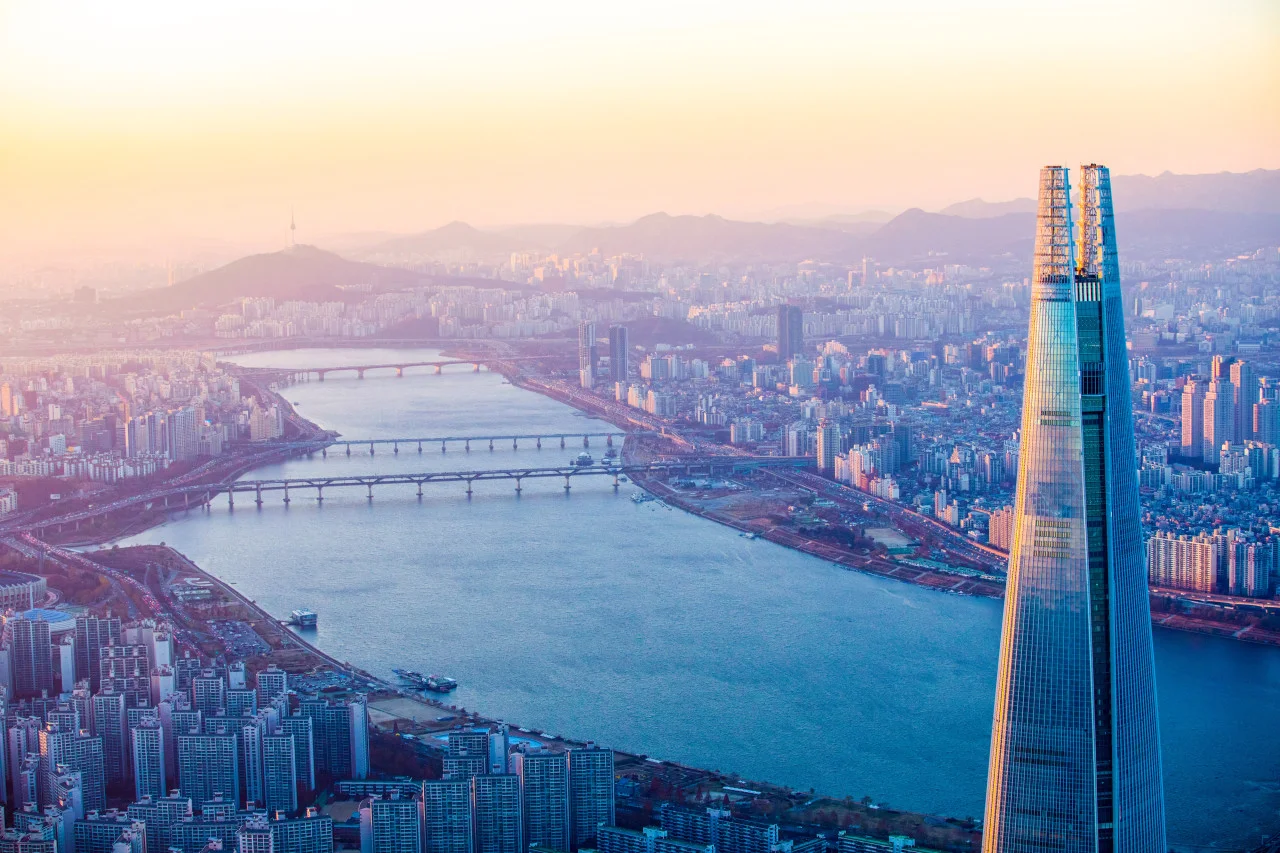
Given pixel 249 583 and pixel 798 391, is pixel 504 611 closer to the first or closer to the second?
pixel 249 583

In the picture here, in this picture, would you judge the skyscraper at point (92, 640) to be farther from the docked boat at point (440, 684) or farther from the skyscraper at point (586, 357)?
the skyscraper at point (586, 357)

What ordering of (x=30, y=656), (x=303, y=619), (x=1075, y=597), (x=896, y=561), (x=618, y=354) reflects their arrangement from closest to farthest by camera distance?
(x=1075, y=597) < (x=30, y=656) < (x=303, y=619) < (x=896, y=561) < (x=618, y=354)

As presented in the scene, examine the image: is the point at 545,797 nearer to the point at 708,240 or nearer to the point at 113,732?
the point at 113,732

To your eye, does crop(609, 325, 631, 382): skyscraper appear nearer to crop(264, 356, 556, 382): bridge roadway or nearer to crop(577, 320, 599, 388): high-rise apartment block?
crop(577, 320, 599, 388): high-rise apartment block

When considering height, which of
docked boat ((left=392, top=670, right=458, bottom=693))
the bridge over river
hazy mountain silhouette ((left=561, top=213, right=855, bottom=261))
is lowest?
docked boat ((left=392, top=670, right=458, bottom=693))

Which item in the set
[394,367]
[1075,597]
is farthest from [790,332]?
[1075,597]

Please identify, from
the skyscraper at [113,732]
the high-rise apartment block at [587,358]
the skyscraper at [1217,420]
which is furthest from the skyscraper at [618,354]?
the skyscraper at [113,732]

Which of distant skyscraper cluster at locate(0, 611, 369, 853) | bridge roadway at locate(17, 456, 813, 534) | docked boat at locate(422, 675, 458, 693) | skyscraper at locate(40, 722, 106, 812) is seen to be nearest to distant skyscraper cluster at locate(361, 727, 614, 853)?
distant skyscraper cluster at locate(0, 611, 369, 853)
